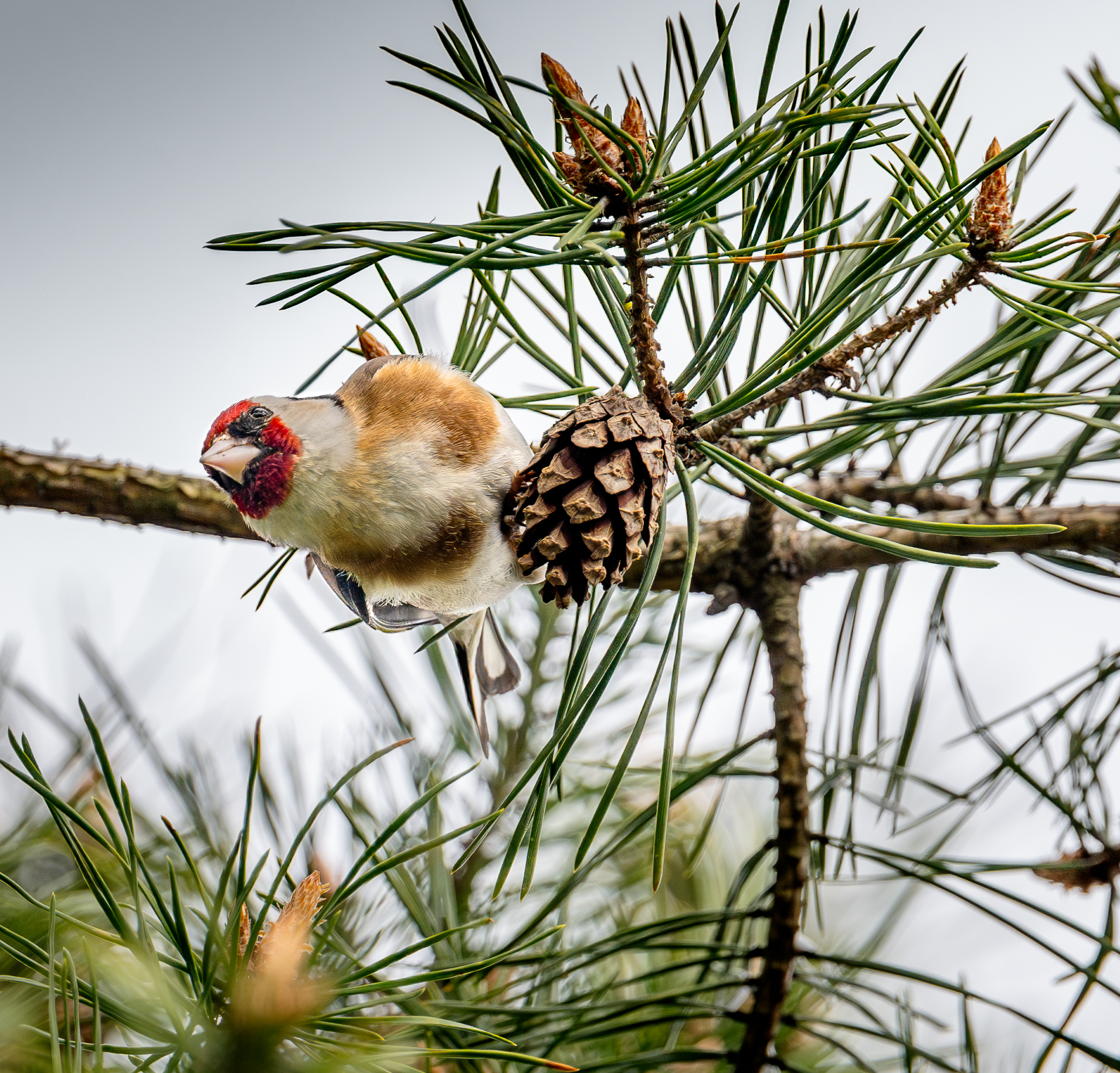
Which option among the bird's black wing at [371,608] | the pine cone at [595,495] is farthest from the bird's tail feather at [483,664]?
the pine cone at [595,495]

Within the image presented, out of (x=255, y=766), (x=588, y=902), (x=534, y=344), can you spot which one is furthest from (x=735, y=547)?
(x=588, y=902)

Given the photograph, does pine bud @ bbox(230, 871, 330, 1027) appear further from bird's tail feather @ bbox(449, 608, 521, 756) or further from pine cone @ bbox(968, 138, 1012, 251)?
pine cone @ bbox(968, 138, 1012, 251)

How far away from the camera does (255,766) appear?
24cm

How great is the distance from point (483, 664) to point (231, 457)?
175 mm

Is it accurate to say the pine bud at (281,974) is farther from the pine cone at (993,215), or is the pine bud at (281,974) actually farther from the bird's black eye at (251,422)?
the pine cone at (993,215)

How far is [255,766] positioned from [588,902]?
44 cm

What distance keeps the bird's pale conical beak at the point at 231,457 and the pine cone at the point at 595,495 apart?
10 centimetres

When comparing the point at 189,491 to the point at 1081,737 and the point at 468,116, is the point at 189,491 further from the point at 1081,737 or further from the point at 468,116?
the point at 1081,737

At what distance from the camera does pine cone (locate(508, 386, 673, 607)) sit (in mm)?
251

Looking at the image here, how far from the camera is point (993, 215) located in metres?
0.29

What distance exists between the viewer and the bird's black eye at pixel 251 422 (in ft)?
0.99

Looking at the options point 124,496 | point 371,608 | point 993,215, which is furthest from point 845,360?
point 124,496

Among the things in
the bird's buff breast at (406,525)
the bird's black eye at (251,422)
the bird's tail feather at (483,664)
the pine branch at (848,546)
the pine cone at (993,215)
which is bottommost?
the bird's tail feather at (483,664)

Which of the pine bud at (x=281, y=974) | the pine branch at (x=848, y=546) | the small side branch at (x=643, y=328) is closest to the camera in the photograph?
the pine bud at (x=281, y=974)
